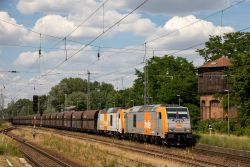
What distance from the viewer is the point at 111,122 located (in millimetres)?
51750

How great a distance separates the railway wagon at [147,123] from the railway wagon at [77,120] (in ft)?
66.8

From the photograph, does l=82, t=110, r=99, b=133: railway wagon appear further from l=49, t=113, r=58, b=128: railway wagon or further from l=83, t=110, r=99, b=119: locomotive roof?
l=49, t=113, r=58, b=128: railway wagon

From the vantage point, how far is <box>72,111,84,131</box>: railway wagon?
217ft

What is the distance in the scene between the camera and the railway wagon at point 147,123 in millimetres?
36625

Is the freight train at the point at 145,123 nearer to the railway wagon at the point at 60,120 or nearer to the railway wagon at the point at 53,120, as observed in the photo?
the railway wagon at the point at 60,120

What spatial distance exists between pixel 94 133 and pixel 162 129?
2639 cm

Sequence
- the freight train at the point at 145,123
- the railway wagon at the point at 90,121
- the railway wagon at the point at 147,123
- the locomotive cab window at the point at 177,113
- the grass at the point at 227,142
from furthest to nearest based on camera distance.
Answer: the railway wagon at the point at 90,121 → the railway wagon at the point at 147,123 → the locomotive cab window at the point at 177,113 → the freight train at the point at 145,123 → the grass at the point at 227,142

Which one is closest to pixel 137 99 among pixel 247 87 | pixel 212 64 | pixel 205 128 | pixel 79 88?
pixel 212 64

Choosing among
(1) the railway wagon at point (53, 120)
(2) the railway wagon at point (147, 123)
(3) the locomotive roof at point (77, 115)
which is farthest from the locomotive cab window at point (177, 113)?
(1) the railway wagon at point (53, 120)

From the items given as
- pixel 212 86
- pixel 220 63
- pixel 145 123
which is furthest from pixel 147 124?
pixel 212 86

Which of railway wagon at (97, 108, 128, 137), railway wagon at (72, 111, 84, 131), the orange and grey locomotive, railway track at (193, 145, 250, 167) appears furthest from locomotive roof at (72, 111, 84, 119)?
railway track at (193, 145, 250, 167)

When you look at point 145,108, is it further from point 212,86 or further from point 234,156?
point 212,86

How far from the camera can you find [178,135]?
35656 mm

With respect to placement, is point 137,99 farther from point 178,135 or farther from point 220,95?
point 178,135
